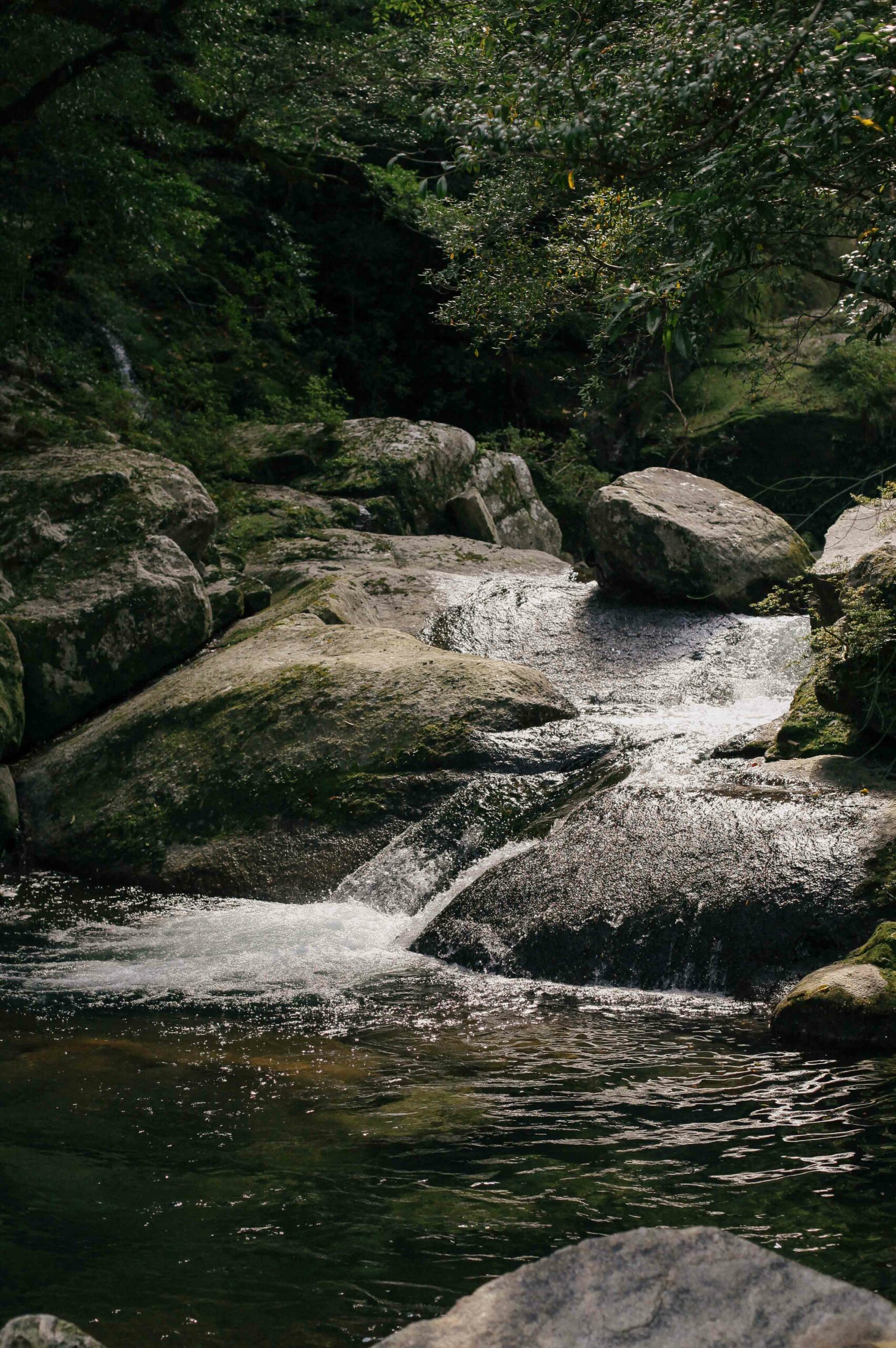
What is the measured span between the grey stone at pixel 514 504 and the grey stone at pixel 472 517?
61 cm

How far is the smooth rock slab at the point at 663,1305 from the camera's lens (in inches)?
85.1

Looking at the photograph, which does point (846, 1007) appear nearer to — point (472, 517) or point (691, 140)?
point (691, 140)

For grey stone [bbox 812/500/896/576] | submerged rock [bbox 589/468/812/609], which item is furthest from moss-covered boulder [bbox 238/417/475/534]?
grey stone [bbox 812/500/896/576]

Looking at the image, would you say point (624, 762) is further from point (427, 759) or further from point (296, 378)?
point (296, 378)

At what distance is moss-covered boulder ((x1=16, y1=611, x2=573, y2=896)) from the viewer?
8.41 m

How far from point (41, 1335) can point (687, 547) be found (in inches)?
425

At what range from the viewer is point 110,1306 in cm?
309

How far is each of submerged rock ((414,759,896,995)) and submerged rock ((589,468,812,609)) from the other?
495 cm

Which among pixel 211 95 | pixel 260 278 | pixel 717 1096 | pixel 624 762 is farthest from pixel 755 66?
pixel 260 278

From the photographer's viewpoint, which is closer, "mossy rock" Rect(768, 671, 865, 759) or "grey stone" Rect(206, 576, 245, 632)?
"mossy rock" Rect(768, 671, 865, 759)

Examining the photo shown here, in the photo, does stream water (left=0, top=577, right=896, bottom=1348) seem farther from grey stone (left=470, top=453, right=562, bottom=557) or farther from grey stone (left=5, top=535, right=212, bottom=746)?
grey stone (left=470, top=453, right=562, bottom=557)

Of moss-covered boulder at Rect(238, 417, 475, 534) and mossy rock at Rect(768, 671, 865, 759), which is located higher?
moss-covered boulder at Rect(238, 417, 475, 534)

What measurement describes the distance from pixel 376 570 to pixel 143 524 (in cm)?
296

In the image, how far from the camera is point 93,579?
420 inches
